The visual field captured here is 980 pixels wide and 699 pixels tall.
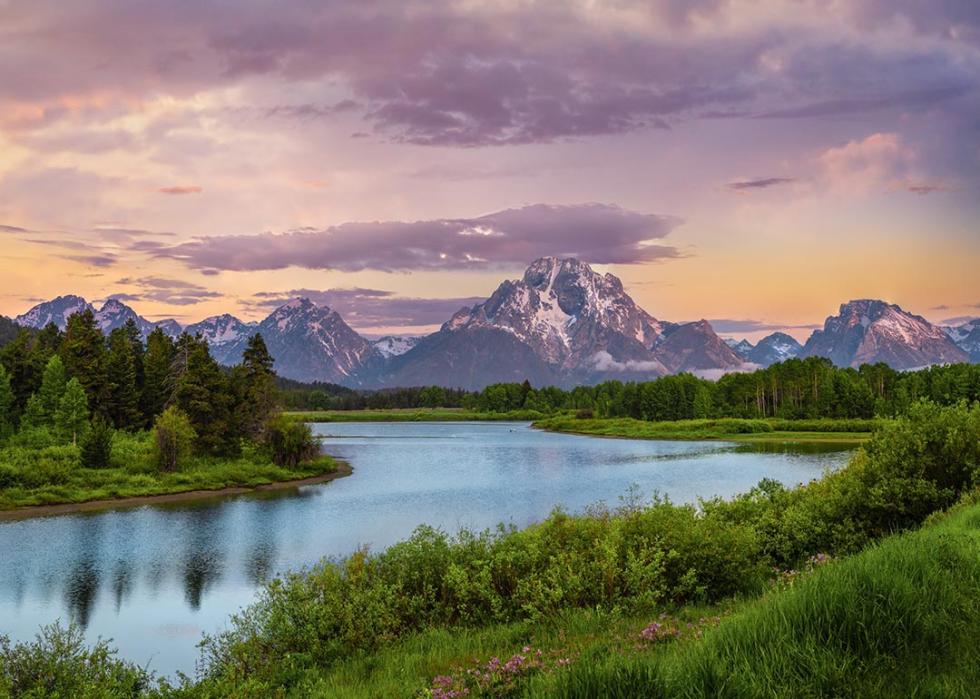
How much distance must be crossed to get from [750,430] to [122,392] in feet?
377

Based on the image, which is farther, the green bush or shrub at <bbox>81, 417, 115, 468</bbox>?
shrub at <bbox>81, 417, 115, 468</bbox>

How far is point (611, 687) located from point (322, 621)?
36.3ft

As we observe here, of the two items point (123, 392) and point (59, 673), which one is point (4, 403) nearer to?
point (123, 392)

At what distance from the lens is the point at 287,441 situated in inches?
3088

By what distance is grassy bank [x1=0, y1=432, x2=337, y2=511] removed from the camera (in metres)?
56.6

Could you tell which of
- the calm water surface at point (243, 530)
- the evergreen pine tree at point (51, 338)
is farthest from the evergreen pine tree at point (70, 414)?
the evergreen pine tree at point (51, 338)

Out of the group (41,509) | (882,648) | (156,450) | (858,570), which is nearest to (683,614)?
(858,570)

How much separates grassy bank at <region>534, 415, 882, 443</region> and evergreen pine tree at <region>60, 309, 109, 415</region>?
103558mm

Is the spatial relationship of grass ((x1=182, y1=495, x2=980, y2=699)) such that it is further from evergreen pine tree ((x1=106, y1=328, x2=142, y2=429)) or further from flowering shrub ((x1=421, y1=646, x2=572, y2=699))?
evergreen pine tree ((x1=106, y1=328, x2=142, y2=429))

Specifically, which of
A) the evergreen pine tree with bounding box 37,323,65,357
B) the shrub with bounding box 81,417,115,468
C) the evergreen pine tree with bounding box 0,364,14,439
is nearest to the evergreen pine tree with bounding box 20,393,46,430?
the evergreen pine tree with bounding box 0,364,14,439

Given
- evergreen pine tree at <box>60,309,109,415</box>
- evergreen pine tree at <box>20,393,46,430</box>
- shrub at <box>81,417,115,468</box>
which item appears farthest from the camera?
evergreen pine tree at <box>60,309,109,415</box>

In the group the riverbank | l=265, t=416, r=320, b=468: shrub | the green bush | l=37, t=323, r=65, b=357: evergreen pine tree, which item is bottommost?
the riverbank

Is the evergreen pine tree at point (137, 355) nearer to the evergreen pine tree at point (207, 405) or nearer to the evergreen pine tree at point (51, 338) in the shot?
the evergreen pine tree at point (51, 338)

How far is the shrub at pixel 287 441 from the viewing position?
257 feet
